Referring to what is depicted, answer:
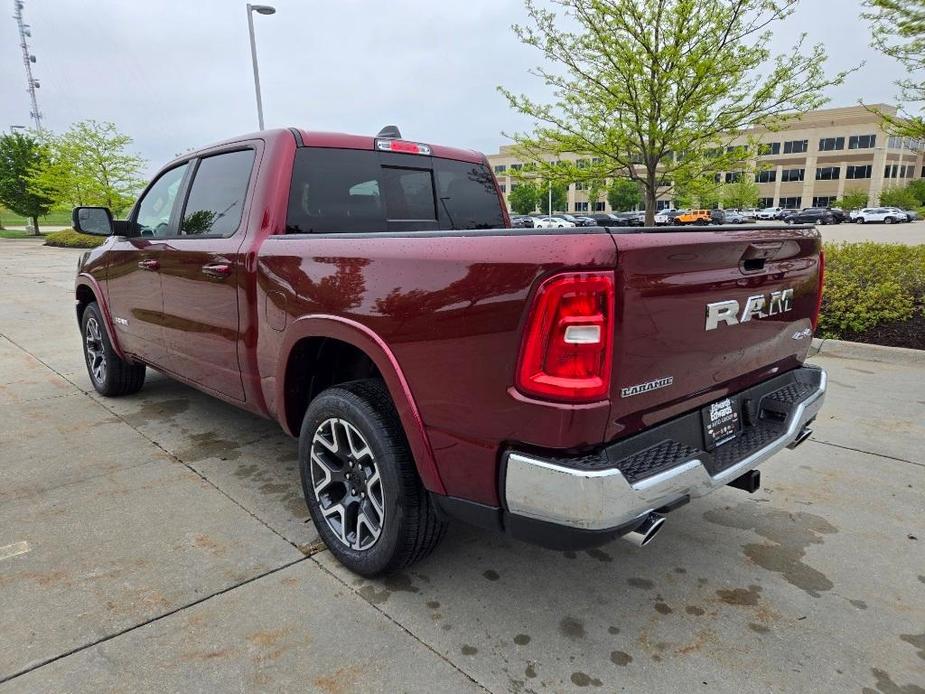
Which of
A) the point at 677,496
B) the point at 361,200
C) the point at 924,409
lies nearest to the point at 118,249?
the point at 361,200

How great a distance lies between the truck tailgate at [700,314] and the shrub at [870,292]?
479 cm

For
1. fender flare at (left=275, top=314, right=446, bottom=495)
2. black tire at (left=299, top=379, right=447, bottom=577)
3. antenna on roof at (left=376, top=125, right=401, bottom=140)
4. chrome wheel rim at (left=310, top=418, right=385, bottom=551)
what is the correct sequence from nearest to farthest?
fender flare at (left=275, top=314, right=446, bottom=495) < black tire at (left=299, top=379, right=447, bottom=577) < chrome wheel rim at (left=310, top=418, right=385, bottom=551) < antenna on roof at (left=376, top=125, right=401, bottom=140)

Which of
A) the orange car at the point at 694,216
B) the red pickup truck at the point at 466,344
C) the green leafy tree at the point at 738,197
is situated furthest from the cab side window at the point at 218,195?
the green leafy tree at the point at 738,197

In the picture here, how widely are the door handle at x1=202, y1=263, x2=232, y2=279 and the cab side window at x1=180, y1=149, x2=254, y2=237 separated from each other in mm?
173

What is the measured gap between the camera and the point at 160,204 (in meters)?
4.21

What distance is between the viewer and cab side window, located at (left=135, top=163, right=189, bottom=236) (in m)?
4.02

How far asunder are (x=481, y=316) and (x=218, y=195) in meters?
2.25

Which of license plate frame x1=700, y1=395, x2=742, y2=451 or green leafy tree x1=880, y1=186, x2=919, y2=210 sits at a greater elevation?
green leafy tree x1=880, y1=186, x2=919, y2=210

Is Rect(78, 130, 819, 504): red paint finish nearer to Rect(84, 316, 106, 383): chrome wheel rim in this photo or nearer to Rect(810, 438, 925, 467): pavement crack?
Rect(810, 438, 925, 467): pavement crack

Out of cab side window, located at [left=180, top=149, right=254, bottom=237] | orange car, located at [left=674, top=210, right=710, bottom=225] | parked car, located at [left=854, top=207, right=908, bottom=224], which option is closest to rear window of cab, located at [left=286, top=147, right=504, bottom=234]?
cab side window, located at [left=180, top=149, right=254, bottom=237]

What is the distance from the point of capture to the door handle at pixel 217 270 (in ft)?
10.5

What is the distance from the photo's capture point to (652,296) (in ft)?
6.41

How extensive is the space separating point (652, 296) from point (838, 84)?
8.20 m

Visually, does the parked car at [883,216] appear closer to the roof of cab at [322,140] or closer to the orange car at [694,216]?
the orange car at [694,216]
